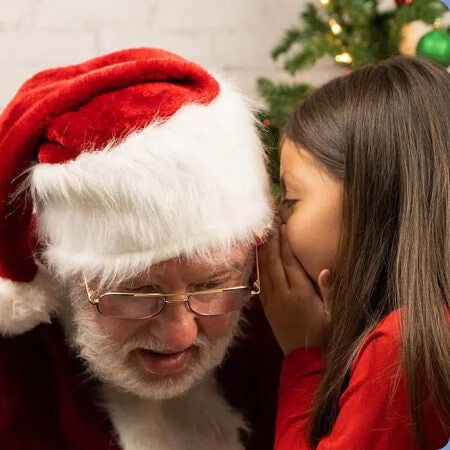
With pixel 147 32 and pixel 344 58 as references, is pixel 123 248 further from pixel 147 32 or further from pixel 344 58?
pixel 147 32

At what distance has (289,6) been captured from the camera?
6.86 feet

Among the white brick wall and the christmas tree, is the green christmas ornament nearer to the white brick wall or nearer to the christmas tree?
the christmas tree

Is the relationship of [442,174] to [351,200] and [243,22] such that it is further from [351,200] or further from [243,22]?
[243,22]

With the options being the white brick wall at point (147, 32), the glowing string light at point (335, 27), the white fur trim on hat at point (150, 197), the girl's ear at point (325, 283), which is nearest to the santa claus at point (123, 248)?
the white fur trim on hat at point (150, 197)

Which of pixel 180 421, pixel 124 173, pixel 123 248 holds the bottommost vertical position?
pixel 180 421

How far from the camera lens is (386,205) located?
0.96m

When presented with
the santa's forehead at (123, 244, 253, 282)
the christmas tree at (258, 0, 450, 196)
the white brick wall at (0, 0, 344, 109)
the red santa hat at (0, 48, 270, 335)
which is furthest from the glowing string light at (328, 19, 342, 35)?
the santa's forehead at (123, 244, 253, 282)

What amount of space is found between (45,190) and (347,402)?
50cm

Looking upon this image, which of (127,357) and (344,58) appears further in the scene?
(344,58)

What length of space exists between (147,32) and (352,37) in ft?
2.20

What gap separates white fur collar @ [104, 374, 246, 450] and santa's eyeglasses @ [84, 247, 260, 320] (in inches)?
8.7

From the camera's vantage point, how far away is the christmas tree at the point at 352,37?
145cm

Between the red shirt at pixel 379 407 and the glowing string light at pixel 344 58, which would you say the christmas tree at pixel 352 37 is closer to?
the glowing string light at pixel 344 58

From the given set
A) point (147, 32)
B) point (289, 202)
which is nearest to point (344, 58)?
point (289, 202)
